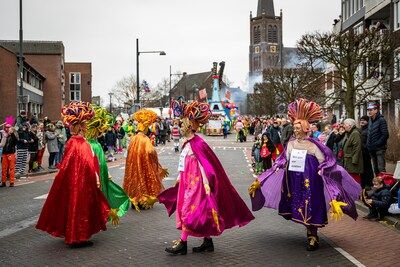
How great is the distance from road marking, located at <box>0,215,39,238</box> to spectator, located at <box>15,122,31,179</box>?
322 inches

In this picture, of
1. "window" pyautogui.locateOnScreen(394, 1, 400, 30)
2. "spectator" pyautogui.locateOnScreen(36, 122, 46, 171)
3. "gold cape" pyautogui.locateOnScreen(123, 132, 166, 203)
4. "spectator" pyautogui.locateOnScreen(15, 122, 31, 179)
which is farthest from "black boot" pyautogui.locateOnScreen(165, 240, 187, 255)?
"window" pyautogui.locateOnScreen(394, 1, 400, 30)

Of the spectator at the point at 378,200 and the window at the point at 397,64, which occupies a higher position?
the window at the point at 397,64

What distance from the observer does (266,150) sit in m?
17.9

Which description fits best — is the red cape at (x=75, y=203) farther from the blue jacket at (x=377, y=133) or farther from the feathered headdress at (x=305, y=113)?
the blue jacket at (x=377, y=133)

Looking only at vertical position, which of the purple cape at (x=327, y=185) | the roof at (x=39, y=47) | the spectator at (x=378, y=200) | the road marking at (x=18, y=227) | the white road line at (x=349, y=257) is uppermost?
the roof at (x=39, y=47)

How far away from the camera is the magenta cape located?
7219 millimetres

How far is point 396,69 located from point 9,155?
22231mm

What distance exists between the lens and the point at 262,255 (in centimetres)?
733

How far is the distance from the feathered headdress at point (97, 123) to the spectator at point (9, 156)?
23.3ft

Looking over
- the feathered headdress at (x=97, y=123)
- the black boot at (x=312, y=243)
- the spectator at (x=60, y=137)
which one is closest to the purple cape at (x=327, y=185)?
the black boot at (x=312, y=243)

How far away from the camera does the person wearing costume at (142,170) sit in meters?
11.1

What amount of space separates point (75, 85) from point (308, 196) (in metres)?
82.3

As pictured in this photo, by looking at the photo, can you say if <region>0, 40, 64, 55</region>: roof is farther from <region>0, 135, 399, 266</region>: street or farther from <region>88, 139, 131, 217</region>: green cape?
<region>88, 139, 131, 217</region>: green cape

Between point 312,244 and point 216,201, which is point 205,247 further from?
point 312,244
